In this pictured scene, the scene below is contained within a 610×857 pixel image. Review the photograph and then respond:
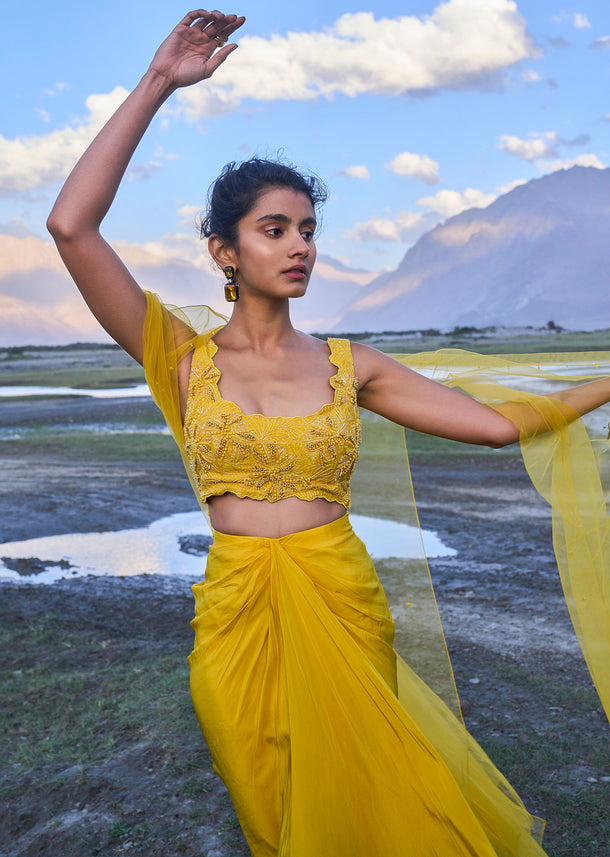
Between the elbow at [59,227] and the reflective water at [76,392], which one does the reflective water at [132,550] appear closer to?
the elbow at [59,227]

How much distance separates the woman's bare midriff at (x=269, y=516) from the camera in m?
2.49

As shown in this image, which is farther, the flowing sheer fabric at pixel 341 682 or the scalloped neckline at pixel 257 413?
the scalloped neckline at pixel 257 413

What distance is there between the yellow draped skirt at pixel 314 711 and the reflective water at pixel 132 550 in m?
4.39

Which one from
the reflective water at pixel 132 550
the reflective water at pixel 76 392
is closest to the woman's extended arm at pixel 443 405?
the reflective water at pixel 132 550

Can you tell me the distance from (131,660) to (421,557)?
8.71ft

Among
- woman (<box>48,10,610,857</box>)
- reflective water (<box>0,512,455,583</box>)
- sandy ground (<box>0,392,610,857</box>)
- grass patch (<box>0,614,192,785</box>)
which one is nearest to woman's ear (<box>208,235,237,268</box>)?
woman (<box>48,10,610,857</box>)

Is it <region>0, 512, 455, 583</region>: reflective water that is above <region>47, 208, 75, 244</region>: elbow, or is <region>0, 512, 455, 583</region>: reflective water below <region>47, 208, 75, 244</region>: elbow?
below

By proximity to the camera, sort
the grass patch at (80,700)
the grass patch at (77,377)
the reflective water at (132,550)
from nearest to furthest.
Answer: the grass patch at (80,700), the reflective water at (132,550), the grass patch at (77,377)

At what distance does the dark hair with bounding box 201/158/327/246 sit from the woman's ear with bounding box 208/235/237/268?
2 centimetres

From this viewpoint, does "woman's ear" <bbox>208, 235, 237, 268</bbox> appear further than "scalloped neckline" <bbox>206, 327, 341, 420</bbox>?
Yes

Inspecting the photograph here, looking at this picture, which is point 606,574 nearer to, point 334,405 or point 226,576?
point 334,405

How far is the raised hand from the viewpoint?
249cm

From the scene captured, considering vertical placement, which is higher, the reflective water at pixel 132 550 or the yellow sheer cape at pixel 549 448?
the yellow sheer cape at pixel 549 448

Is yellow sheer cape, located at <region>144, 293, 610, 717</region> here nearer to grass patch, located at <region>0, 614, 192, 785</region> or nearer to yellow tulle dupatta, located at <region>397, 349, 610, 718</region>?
yellow tulle dupatta, located at <region>397, 349, 610, 718</region>
